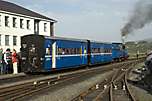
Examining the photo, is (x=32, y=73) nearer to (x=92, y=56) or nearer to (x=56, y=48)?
(x=56, y=48)

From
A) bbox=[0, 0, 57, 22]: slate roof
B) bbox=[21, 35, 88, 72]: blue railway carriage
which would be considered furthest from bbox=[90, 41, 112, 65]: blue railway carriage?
bbox=[0, 0, 57, 22]: slate roof

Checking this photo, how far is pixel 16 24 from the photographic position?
54.2 metres

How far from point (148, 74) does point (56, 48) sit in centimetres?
791

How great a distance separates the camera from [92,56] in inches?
1604

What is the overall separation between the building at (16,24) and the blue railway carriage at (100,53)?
1284cm

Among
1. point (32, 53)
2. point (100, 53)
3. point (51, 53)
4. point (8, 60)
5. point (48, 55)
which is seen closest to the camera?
point (8, 60)

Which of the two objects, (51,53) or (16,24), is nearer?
(51,53)

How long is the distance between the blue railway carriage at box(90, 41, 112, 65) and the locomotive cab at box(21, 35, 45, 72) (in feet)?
40.4

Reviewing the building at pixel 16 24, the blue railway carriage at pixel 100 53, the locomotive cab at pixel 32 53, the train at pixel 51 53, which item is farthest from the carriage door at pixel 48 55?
the building at pixel 16 24

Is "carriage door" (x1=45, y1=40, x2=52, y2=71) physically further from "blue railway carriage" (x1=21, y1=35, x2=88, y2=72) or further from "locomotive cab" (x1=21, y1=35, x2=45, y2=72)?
"locomotive cab" (x1=21, y1=35, x2=45, y2=72)

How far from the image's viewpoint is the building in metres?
50.5

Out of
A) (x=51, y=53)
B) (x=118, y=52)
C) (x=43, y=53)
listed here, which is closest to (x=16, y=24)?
(x=118, y=52)

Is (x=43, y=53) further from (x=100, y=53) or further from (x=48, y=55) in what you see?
(x=100, y=53)

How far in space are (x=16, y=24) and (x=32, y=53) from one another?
26.2 metres
